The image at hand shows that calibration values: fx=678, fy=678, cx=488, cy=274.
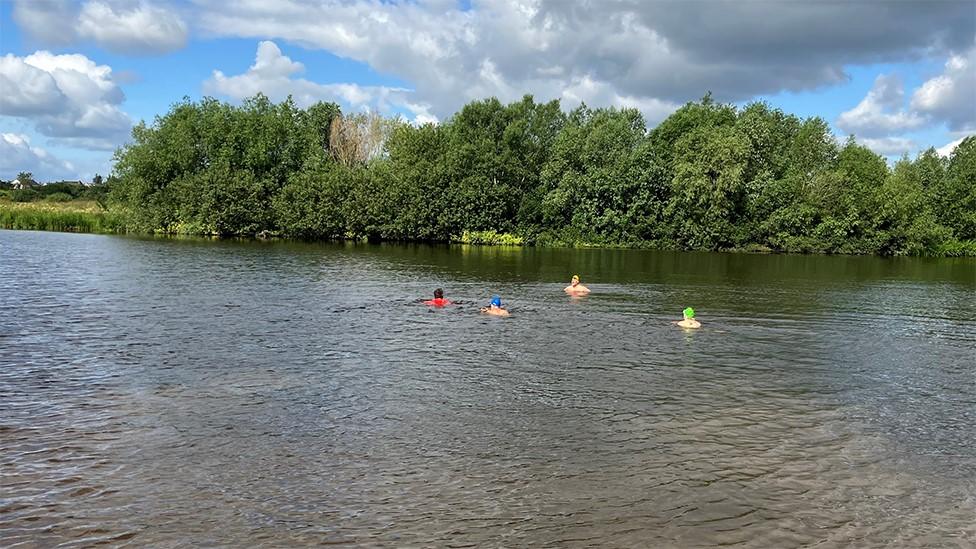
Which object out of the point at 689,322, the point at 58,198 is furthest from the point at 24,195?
the point at 689,322

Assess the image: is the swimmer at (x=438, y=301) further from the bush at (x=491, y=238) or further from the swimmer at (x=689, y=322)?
the bush at (x=491, y=238)

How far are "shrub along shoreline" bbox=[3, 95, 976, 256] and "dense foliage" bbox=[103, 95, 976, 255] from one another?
10.1 inches

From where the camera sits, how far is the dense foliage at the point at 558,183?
306 feet

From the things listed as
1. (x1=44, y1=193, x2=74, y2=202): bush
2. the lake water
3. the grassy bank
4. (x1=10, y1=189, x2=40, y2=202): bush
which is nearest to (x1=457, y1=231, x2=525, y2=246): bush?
the grassy bank

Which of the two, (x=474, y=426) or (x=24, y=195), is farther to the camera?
(x=24, y=195)

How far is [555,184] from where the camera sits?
101m

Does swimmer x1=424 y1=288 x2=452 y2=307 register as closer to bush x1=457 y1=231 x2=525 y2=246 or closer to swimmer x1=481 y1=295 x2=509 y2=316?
swimmer x1=481 y1=295 x2=509 y2=316

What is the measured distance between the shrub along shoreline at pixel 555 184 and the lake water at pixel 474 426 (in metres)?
63.9

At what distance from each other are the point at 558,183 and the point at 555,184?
0.60m

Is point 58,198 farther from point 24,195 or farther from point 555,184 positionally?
point 555,184

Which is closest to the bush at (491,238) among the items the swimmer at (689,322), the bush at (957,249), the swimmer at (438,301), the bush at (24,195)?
the bush at (957,249)

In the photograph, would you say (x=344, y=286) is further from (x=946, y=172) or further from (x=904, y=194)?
(x=946, y=172)

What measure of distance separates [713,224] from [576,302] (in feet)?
210

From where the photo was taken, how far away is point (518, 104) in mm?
108062
